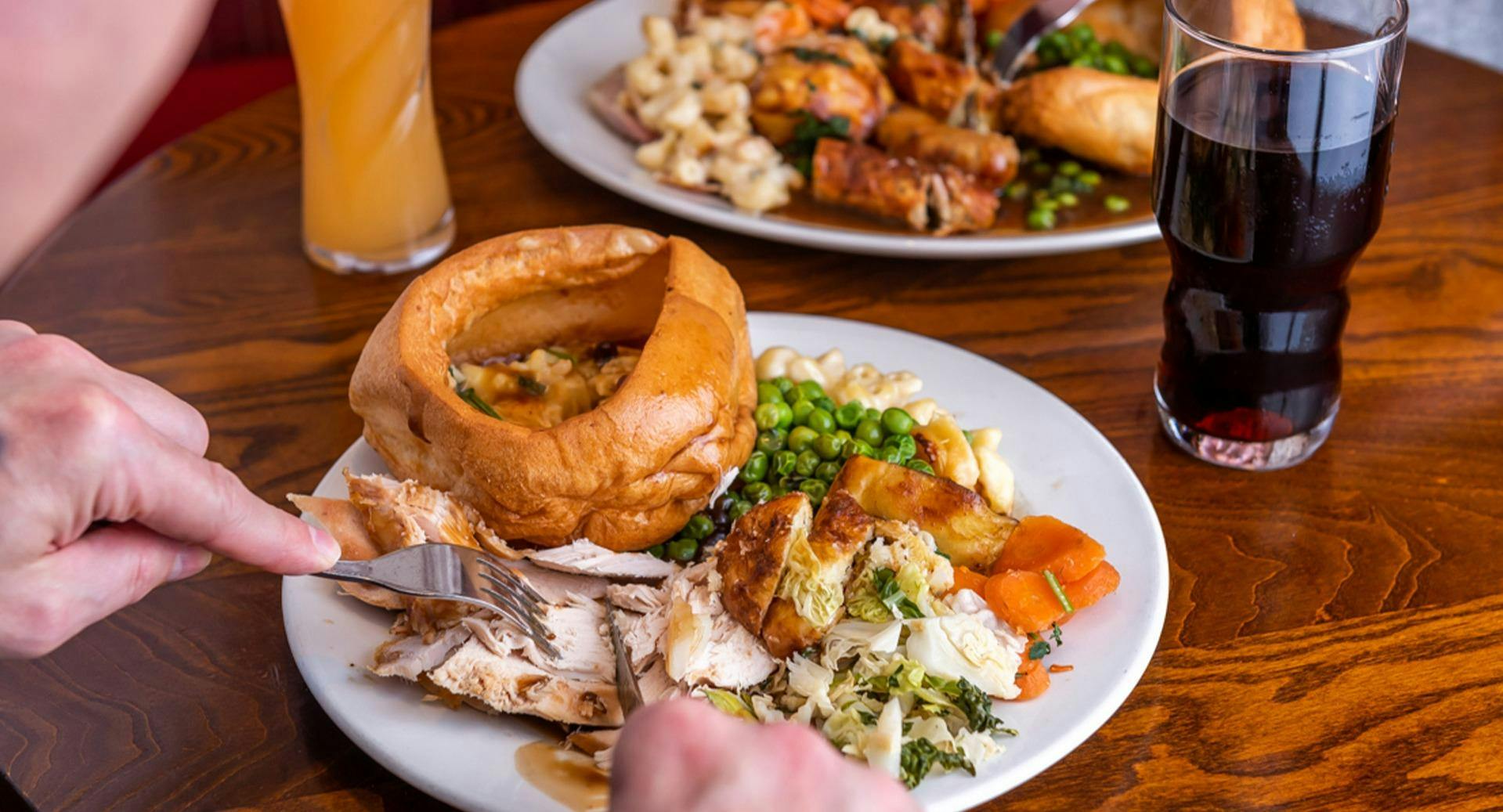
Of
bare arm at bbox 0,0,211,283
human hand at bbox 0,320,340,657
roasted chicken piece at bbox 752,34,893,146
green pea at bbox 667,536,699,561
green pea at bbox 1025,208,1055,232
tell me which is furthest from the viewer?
roasted chicken piece at bbox 752,34,893,146

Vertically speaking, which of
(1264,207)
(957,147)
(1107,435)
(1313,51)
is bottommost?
(1107,435)

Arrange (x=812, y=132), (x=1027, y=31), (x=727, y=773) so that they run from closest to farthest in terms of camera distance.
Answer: (x=727, y=773)
(x=812, y=132)
(x=1027, y=31)

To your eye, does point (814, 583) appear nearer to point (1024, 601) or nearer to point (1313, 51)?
point (1024, 601)

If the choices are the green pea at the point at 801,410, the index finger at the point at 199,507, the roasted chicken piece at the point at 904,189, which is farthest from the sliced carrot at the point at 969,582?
the roasted chicken piece at the point at 904,189

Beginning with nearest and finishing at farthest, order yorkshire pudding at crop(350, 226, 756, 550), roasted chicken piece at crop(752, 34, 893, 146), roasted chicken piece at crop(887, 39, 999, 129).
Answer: yorkshire pudding at crop(350, 226, 756, 550) → roasted chicken piece at crop(752, 34, 893, 146) → roasted chicken piece at crop(887, 39, 999, 129)

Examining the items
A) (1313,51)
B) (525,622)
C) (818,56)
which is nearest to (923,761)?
(525,622)

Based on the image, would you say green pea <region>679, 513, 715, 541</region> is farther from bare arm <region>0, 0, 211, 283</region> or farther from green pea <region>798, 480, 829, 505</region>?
bare arm <region>0, 0, 211, 283</region>

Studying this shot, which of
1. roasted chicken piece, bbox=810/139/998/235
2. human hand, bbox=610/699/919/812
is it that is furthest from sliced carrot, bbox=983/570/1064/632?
roasted chicken piece, bbox=810/139/998/235

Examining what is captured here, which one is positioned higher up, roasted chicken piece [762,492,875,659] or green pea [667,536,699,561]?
roasted chicken piece [762,492,875,659]
